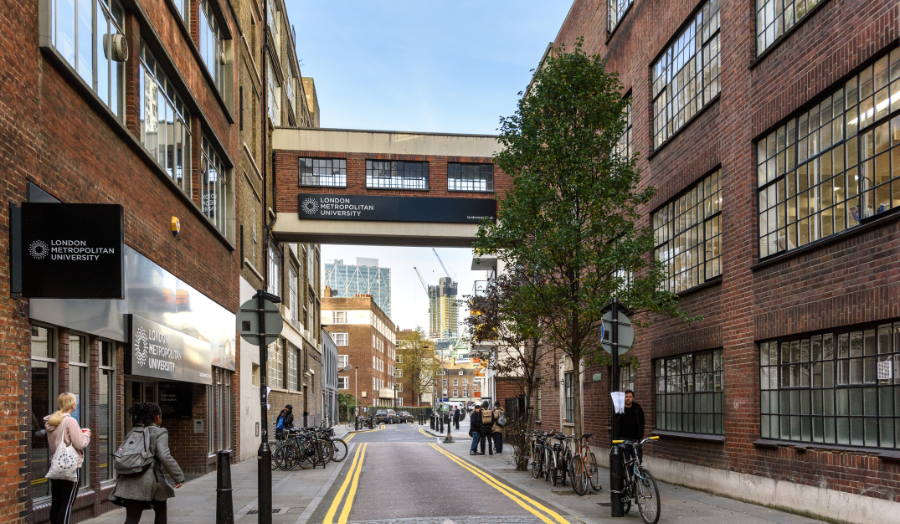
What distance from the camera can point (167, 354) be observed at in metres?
15.0

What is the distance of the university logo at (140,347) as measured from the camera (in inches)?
515

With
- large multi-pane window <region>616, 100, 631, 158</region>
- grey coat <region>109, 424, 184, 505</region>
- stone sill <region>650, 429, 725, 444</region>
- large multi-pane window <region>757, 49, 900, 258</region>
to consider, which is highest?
large multi-pane window <region>616, 100, 631, 158</region>

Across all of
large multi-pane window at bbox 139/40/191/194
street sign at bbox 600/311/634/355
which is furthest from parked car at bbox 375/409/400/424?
street sign at bbox 600/311/634/355

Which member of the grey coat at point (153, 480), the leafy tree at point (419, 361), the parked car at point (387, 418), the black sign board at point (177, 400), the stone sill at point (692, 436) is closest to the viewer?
the grey coat at point (153, 480)

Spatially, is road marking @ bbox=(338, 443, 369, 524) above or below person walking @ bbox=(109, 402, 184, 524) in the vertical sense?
below

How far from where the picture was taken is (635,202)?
16047mm

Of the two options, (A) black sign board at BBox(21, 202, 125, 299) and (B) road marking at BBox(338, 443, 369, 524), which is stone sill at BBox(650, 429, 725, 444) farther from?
(A) black sign board at BBox(21, 202, 125, 299)

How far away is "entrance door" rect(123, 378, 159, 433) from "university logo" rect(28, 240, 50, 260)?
230 inches

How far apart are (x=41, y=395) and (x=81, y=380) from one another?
1.55m

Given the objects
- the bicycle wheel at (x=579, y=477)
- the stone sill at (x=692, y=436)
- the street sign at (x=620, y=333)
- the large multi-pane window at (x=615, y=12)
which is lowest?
the bicycle wheel at (x=579, y=477)

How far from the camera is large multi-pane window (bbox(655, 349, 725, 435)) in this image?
1495 cm

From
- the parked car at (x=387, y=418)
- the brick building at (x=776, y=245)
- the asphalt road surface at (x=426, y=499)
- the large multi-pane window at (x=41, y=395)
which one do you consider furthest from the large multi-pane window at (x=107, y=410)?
the parked car at (x=387, y=418)

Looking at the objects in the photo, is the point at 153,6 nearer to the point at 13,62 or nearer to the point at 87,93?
the point at 87,93

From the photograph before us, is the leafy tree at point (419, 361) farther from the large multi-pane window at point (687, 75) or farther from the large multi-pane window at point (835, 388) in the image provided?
the large multi-pane window at point (835, 388)
